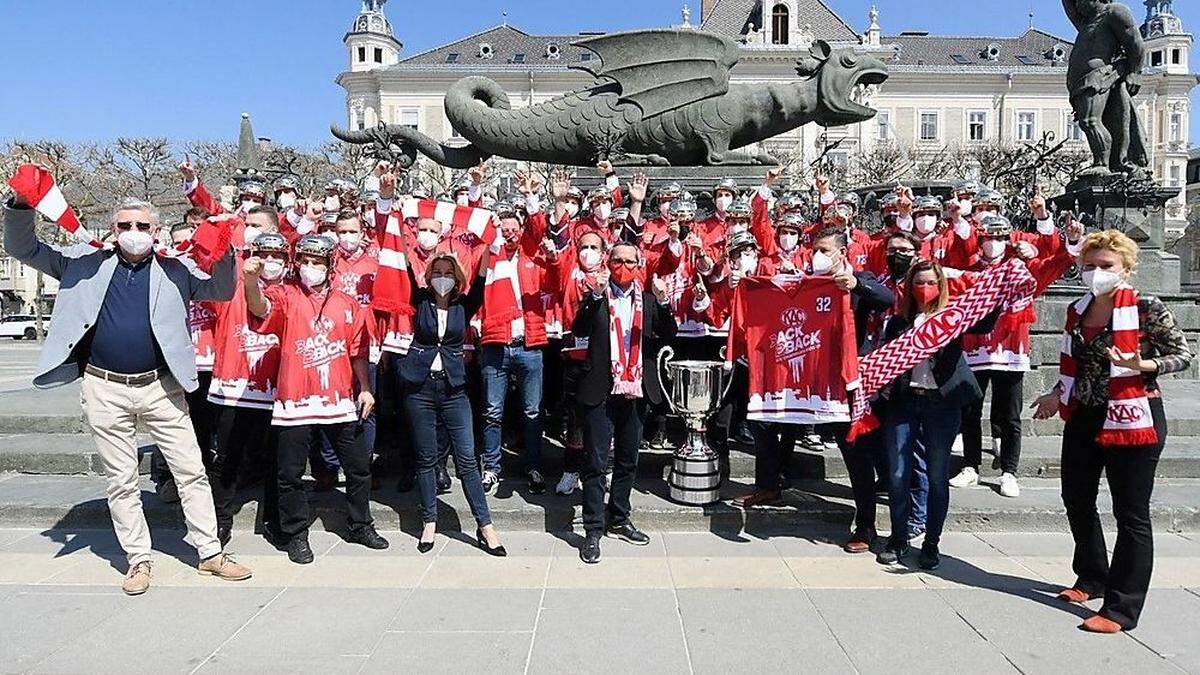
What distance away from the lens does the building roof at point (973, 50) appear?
2692 inches

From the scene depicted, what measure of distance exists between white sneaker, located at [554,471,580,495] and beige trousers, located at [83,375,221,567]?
2414 mm

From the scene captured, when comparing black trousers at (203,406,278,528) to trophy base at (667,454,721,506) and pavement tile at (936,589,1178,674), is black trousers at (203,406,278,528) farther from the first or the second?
pavement tile at (936,589,1178,674)

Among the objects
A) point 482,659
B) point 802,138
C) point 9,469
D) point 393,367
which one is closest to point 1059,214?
point 393,367

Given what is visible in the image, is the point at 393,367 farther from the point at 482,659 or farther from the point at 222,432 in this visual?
the point at 482,659

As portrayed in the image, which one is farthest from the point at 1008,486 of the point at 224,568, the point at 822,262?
the point at 224,568

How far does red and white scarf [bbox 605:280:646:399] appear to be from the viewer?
5098 millimetres

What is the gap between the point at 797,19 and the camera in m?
64.0

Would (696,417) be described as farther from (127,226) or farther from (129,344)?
(127,226)

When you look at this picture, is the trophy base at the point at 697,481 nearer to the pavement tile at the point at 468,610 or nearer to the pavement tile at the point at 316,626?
the pavement tile at the point at 468,610

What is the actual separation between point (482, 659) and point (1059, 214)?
36.1 ft

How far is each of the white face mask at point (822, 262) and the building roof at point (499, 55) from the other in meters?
63.3

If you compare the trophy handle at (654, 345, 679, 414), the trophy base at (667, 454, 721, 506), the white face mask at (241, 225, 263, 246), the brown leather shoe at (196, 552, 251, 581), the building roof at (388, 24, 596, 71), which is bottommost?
the brown leather shoe at (196, 552, 251, 581)

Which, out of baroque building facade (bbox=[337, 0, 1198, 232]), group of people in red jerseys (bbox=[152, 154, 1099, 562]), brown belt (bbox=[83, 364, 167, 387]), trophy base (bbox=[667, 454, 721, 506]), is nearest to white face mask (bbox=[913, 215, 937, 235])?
group of people in red jerseys (bbox=[152, 154, 1099, 562])

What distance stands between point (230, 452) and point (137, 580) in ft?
3.31
